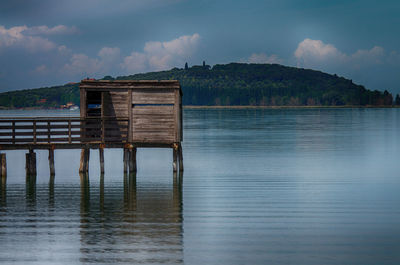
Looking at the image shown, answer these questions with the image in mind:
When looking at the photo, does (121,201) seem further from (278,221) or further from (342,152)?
(342,152)

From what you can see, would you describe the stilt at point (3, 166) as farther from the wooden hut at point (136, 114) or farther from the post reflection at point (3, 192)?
the wooden hut at point (136, 114)

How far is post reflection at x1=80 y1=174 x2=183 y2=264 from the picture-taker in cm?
1265

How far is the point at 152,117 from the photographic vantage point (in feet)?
84.6

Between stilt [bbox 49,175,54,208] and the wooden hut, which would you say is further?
the wooden hut

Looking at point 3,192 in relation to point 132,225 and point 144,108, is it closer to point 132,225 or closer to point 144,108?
point 144,108

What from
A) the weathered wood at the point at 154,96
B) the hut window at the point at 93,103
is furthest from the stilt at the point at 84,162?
the weathered wood at the point at 154,96

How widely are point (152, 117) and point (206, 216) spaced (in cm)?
952

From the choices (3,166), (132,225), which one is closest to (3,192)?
(3,166)

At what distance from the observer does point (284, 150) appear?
150ft

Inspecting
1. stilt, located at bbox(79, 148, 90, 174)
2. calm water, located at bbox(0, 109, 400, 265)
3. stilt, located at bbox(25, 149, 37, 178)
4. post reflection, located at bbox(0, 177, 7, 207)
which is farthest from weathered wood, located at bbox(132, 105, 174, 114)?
post reflection, located at bbox(0, 177, 7, 207)

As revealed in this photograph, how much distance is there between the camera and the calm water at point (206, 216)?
12.8 metres

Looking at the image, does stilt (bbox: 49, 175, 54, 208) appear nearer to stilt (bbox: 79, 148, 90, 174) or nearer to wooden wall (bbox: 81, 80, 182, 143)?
stilt (bbox: 79, 148, 90, 174)

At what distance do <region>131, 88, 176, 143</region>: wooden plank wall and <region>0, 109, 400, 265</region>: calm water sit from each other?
216 cm

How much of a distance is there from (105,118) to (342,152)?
23745 millimetres
